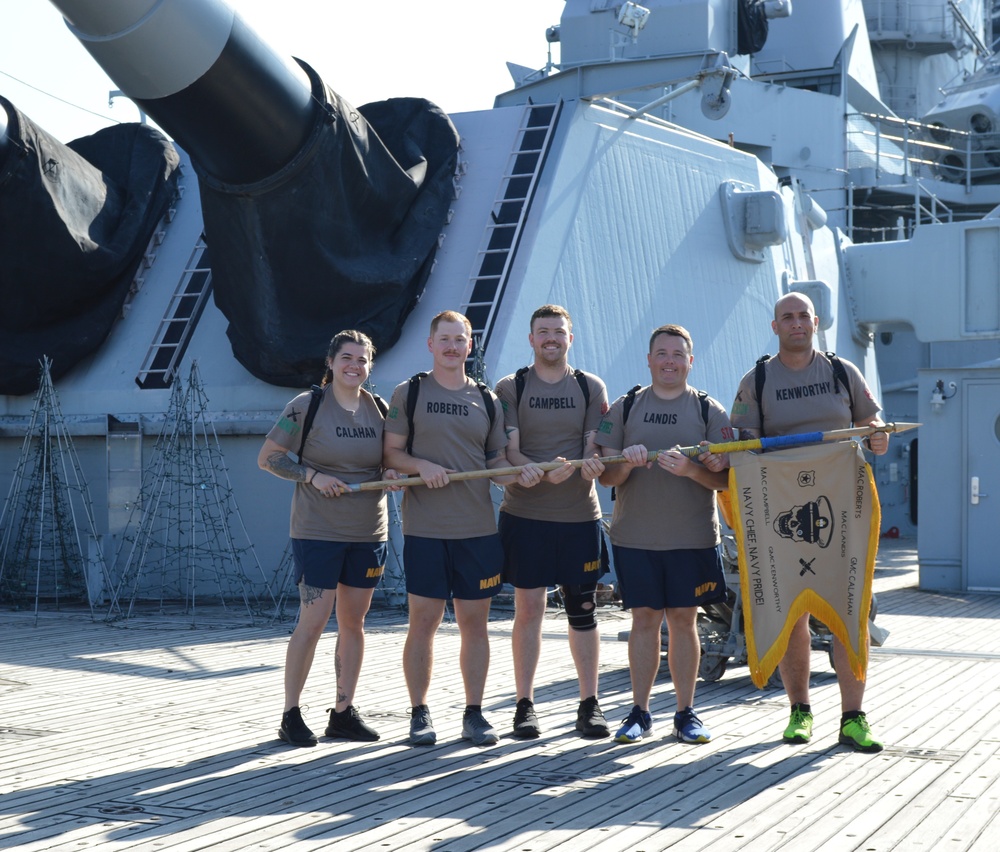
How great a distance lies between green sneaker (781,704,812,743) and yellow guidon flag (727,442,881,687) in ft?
1.02

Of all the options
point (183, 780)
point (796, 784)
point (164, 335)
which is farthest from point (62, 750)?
point (164, 335)

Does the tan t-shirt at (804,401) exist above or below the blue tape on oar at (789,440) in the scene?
above

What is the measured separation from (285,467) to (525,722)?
1.48 meters

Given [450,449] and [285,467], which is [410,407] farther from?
[285,467]

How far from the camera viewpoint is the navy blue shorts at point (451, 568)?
220 inches

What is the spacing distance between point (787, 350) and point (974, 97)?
19.9m

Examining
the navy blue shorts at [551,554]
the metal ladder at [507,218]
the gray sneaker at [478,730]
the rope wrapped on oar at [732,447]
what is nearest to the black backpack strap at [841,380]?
the rope wrapped on oar at [732,447]

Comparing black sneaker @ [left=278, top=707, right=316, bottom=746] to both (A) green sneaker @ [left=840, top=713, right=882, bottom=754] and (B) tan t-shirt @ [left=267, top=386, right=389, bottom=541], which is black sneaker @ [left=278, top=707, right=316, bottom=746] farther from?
(A) green sneaker @ [left=840, top=713, right=882, bottom=754]

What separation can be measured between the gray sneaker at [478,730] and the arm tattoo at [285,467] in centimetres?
121

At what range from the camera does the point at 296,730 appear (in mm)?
5535

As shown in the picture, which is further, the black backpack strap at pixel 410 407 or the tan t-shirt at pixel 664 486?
the black backpack strap at pixel 410 407

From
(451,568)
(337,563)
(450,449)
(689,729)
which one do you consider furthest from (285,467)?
(689,729)

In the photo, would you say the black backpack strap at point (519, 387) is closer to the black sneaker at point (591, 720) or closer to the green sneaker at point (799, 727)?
the black sneaker at point (591, 720)

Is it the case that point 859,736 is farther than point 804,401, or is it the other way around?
point 804,401
